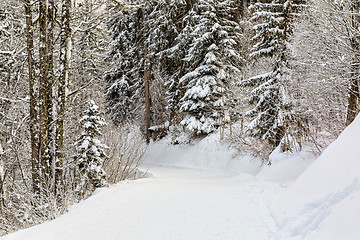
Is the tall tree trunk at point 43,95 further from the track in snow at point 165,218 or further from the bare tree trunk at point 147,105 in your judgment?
the bare tree trunk at point 147,105

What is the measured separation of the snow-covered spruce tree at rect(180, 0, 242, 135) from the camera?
1702 centimetres

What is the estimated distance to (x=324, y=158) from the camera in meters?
4.84

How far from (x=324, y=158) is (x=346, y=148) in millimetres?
560

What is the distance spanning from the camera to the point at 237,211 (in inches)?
206

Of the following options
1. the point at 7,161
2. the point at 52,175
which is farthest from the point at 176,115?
the point at 52,175

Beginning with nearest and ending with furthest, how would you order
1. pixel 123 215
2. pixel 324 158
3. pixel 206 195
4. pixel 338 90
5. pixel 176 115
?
pixel 324 158 → pixel 123 215 → pixel 206 195 → pixel 338 90 → pixel 176 115

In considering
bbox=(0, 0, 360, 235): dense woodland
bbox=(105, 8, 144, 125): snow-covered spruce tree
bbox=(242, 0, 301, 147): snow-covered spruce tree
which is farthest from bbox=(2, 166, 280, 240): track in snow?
bbox=(105, 8, 144, 125): snow-covered spruce tree

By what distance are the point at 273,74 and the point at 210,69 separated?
222 inches

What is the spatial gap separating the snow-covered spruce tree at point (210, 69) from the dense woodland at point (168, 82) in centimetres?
7

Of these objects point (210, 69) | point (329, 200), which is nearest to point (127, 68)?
point (210, 69)

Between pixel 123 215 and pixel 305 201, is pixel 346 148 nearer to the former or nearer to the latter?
pixel 305 201

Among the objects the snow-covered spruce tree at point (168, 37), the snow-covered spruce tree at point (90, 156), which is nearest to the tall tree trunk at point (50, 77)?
the snow-covered spruce tree at point (90, 156)

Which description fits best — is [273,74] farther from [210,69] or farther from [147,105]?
[147,105]

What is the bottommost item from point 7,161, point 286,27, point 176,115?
point 176,115
